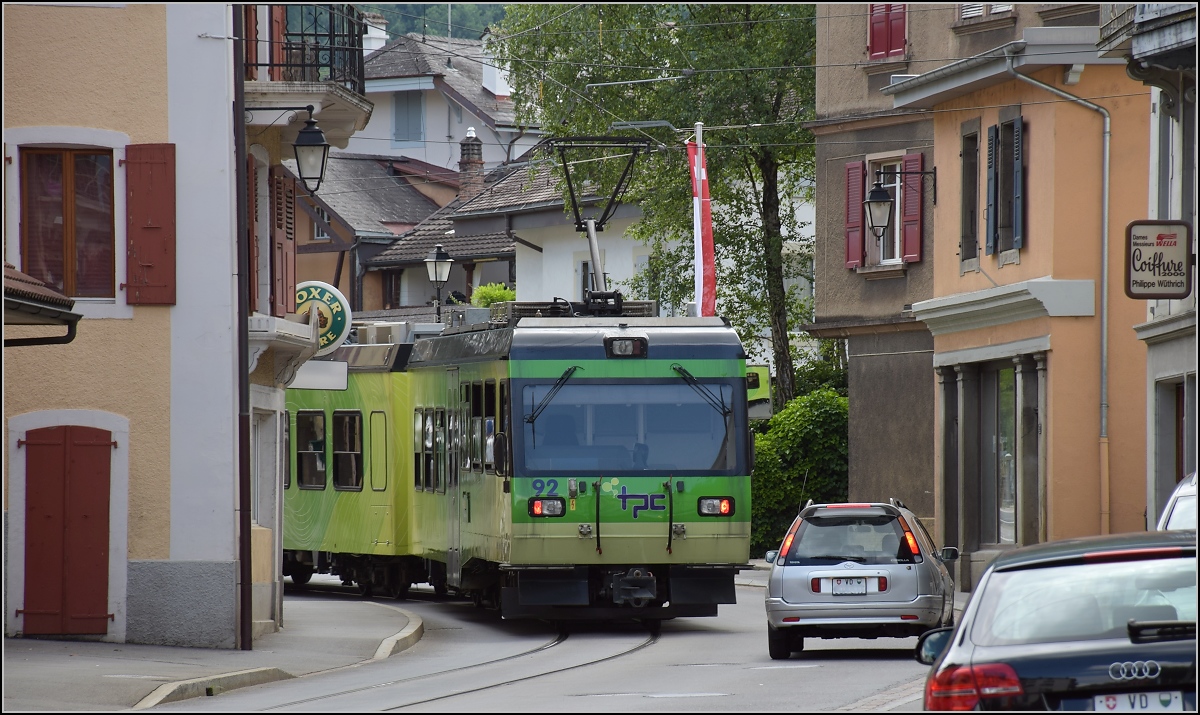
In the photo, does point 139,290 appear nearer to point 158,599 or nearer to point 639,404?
point 158,599

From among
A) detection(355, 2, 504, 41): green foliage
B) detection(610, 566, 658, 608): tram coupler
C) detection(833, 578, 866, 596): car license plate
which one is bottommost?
detection(610, 566, 658, 608): tram coupler

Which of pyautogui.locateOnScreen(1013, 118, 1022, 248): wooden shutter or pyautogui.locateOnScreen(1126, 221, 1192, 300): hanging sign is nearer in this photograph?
pyautogui.locateOnScreen(1126, 221, 1192, 300): hanging sign

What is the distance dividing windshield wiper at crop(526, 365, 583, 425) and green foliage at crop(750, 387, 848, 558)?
1768 cm

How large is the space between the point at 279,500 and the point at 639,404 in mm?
4701

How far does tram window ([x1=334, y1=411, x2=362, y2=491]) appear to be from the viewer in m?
28.1

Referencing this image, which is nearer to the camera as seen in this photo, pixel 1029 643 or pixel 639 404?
pixel 1029 643

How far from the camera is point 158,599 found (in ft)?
61.6

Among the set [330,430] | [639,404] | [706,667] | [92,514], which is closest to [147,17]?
[92,514]

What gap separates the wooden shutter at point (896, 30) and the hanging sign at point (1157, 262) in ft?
49.6

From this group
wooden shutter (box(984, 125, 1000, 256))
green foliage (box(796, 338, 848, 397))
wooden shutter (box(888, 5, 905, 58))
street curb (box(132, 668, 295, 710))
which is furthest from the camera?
green foliage (box(796, 338, 848, 397))

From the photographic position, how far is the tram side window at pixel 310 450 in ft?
96.0

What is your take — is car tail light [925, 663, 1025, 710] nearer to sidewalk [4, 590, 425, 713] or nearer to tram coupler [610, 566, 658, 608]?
sidewalk [4, 590, 425, 713]

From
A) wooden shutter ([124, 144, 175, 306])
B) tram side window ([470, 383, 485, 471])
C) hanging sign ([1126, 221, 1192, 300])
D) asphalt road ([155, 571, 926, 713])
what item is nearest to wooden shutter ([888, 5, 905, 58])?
asphalt road ([155, 571, 926, 713])

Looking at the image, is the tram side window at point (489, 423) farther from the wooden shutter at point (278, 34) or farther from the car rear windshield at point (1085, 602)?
the car rear windshield at point (1085, 602)
